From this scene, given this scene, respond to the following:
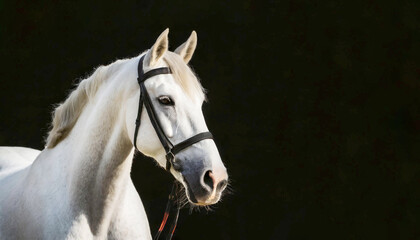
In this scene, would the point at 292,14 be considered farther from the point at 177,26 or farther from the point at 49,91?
the point at 49,91

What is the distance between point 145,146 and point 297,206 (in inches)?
96.8

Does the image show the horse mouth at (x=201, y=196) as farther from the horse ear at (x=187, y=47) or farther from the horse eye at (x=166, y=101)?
the horse ear at (x=187, y=47)

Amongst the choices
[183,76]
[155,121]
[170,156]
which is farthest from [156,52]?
[170,156]

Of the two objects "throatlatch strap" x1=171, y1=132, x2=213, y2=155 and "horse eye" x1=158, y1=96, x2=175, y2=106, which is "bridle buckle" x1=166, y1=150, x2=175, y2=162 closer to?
"throatlatch strap" x1=171, y1=132, x2=213, y2=155

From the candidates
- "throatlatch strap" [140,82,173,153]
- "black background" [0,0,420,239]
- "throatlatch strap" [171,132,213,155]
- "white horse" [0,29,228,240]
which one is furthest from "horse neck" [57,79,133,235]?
"black background" [0,0,420,239]

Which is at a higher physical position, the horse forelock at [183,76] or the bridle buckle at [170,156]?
the horse forelock at [183,76]

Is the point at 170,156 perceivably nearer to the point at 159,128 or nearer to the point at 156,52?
the point at 159,128

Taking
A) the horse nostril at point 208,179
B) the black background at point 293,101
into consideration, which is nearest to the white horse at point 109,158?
the horse nostril at point 208,179

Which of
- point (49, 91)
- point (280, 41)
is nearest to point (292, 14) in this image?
point (280, 41)

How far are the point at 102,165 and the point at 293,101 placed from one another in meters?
2.38

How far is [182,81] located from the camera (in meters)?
1.94

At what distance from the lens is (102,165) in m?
2.02

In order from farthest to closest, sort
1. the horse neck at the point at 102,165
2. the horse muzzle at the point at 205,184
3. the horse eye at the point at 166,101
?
the horse neck at the point at 102,165 < the horse eye at the point at 166,101 < the horse muzzle at the point at 205,184

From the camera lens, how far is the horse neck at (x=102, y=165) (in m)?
2.01
